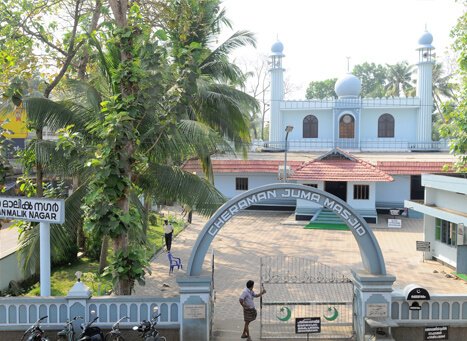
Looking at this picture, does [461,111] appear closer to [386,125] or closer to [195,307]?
[195,307]

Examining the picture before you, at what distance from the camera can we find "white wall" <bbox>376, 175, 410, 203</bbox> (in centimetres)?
2800

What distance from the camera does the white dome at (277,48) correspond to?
37.1 metres

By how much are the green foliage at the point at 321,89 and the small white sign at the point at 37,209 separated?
58.8 meters

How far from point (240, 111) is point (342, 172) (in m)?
9.08

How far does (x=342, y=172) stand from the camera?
85.0 feet

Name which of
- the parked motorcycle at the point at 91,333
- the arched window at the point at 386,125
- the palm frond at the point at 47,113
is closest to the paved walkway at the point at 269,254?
the parked motorcycle at the point at 91,333

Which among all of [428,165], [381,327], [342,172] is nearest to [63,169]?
[381,327]

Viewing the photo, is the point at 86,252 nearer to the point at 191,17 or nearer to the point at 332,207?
the point at 191,17

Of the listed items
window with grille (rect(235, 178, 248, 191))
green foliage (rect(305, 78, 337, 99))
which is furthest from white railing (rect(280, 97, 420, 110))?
green foliage (rect(305, 78, 337, 99))

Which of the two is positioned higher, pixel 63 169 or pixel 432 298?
pixel 63 169

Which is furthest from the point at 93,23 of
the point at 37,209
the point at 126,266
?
the point at 126,266

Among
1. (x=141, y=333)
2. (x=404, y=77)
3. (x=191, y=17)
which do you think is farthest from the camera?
(x=404, y=77)

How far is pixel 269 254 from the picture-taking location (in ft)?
63.3

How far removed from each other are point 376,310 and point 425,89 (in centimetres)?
2884
